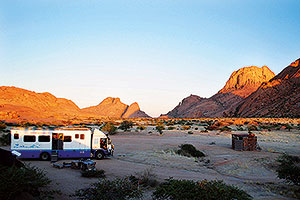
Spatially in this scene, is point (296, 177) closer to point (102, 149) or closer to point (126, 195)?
point (126, 195)

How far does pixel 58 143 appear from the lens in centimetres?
1723

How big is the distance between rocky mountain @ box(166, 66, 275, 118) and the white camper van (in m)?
113

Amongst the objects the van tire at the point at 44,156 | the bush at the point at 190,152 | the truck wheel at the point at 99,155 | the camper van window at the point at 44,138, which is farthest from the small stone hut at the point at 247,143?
the camper van window at the point at 44,138

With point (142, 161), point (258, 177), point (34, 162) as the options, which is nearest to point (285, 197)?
point (258, 177)

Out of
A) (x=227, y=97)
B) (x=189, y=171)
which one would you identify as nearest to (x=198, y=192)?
(x=189, y=171)

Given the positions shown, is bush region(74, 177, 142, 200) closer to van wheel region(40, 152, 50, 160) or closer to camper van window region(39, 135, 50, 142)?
van wheel region(40, 152, 50, 160)

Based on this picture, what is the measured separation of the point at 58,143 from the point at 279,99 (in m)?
98.9

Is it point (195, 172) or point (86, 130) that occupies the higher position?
point (86, 130)

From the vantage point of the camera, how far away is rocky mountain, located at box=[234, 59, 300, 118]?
8696 cm

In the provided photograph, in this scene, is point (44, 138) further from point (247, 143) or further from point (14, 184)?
point (247, 143)

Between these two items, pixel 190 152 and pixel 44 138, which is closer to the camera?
pixel 44 138

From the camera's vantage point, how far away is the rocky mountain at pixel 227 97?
14075 centimetres

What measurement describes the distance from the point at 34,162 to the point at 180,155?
1193cm

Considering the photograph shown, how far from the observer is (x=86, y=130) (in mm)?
17875
